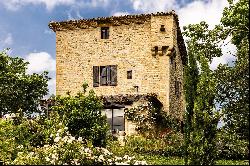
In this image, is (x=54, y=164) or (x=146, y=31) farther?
(x=146, y=31)

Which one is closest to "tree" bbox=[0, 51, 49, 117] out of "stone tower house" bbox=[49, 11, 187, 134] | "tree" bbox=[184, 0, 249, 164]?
"stone tower house" bbox=[49, 11, 187, 134]

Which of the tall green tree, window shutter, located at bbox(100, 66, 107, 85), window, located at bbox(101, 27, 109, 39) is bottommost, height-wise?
the tall green tree

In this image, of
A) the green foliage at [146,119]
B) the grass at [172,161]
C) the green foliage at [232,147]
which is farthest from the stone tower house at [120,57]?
the grass at [172,161]

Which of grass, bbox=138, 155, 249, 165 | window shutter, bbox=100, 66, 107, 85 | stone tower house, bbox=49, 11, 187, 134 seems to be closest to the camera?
grass, bbox=138, 155, 249, 165

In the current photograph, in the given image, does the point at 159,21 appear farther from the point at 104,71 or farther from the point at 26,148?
the point at 26,148

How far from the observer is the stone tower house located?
33.5m

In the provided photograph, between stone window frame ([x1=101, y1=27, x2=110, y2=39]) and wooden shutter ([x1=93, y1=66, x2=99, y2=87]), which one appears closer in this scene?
wooden shutter ([x1=93, y1=66, x2=99, y2=87])

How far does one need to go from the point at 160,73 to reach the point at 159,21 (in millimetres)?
3667

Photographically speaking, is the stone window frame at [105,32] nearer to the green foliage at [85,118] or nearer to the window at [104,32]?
the window at [104,32]

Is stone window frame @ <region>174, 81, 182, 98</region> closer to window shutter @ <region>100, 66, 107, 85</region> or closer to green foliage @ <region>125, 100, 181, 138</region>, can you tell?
green foliage @ <region>125, 100, 181, 138</region>

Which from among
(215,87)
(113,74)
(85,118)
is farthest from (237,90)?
(113,74)

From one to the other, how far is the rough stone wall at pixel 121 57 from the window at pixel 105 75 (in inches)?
9.7

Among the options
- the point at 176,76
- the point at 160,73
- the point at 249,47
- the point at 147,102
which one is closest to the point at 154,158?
the point at 249,47

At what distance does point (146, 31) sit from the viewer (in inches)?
1353
